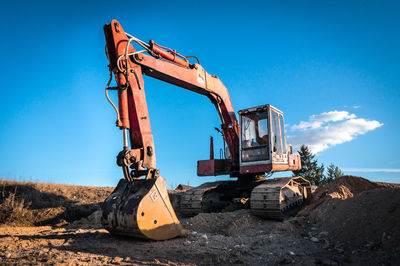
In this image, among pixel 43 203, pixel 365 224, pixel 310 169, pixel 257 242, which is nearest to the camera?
pixel 257 242

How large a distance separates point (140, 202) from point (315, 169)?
2231cm

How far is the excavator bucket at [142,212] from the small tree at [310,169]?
20.6 metres

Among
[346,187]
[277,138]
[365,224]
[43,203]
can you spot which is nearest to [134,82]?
[277,138]

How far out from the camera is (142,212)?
462cm

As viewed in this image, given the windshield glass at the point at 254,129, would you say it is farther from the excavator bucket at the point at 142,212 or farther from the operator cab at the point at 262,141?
the excavator bucket at the point at 142,212

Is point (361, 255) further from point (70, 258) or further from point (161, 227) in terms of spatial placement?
point (70, 258)

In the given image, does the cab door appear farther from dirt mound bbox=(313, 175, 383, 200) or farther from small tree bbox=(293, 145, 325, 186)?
small tree bbox=(293, 145, 325, 186)

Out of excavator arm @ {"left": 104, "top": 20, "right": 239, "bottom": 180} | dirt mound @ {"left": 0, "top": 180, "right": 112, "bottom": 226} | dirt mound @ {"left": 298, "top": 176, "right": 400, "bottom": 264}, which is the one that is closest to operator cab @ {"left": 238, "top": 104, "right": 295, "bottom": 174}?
dirt mound @ {"left": 298, "top": 176, "right": 400, "bottom": 264}

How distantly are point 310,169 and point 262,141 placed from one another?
17749 mm

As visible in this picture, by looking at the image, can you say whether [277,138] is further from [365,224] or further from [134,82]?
[134,82]

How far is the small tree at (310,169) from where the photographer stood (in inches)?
932

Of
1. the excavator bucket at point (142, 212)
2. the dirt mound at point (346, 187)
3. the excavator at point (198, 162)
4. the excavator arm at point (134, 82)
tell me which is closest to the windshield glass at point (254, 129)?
the excavator at point (198, 162)

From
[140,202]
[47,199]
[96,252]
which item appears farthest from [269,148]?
[47,199]

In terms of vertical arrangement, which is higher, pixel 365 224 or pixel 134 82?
pixel 134 82
